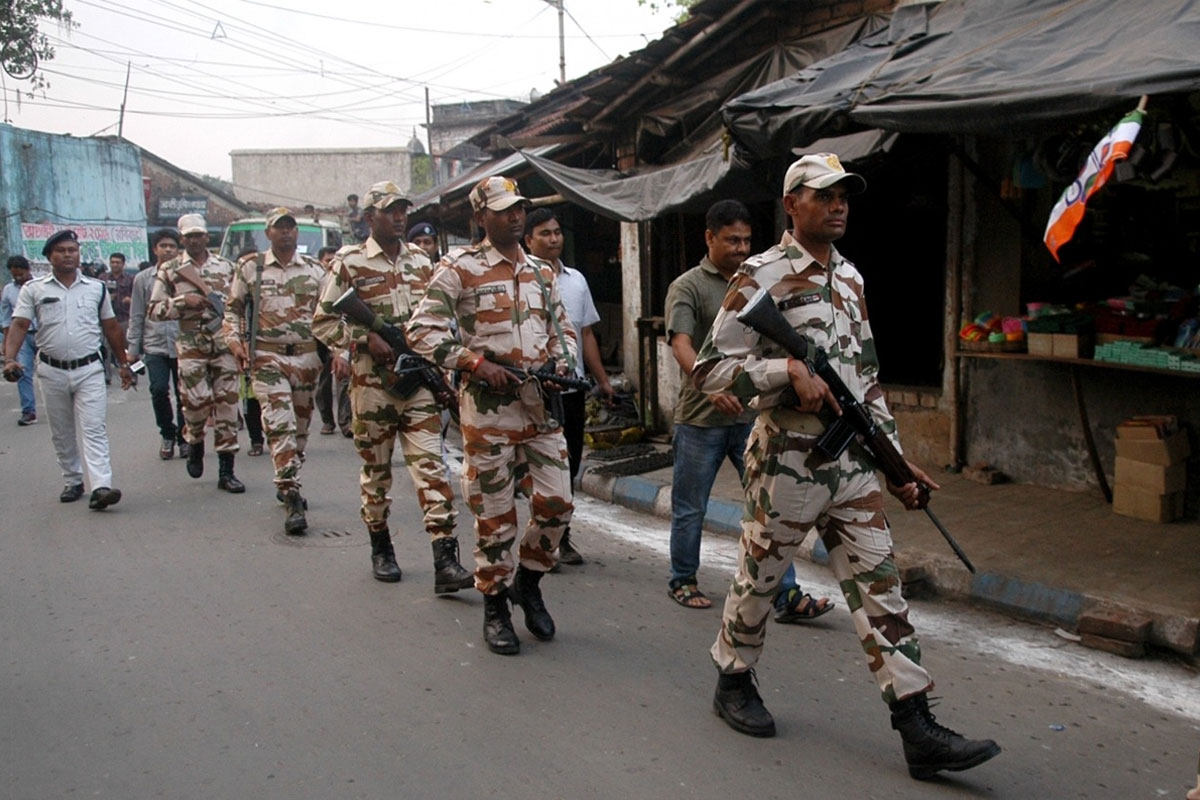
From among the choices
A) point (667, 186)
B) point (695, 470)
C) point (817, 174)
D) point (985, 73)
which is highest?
point (985, 73)

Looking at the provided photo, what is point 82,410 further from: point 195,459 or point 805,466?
point 805,466

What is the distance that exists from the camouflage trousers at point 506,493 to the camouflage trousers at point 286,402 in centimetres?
249

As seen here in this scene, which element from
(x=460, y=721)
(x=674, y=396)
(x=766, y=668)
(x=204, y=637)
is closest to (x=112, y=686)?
(x=204, y=637)

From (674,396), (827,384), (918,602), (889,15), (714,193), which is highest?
(889,15)

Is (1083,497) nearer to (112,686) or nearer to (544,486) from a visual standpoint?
(544,486)

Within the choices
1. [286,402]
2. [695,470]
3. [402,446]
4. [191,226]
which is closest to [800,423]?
[695,470]

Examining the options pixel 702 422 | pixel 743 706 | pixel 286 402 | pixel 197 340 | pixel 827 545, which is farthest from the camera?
pixel 197 340

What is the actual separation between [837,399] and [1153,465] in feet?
11.6

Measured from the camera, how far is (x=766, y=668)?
4086 mm

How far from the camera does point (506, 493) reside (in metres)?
4.28

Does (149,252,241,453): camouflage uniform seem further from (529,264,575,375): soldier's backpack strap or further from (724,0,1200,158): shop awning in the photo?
(724,0,1200,158): shop awning

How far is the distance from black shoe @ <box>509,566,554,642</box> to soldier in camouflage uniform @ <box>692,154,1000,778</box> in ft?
4.00

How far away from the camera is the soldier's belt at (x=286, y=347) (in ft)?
21.6

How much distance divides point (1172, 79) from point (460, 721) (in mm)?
3804
